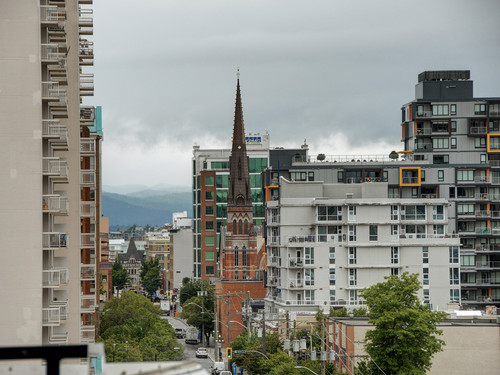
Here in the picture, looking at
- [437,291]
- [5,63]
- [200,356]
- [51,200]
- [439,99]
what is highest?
[439,99]

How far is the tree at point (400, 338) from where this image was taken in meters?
74.8

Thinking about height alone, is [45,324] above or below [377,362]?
above

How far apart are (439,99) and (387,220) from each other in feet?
75.5

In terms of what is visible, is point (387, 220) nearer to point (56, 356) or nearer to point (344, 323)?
point (344, 323)

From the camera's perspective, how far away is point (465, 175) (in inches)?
5487

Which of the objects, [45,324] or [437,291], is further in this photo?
[437,291]

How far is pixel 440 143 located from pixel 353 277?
25.7 m

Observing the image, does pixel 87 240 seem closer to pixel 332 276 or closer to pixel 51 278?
pixel 51 278

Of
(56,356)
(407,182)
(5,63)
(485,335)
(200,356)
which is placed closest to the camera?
(56,356)

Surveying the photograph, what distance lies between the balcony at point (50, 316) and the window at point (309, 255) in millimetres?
83024

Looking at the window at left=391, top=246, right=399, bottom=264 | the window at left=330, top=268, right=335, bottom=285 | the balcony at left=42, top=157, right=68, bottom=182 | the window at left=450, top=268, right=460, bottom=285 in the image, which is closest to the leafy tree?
the window at left=330, top=268, right=335, bottom=285

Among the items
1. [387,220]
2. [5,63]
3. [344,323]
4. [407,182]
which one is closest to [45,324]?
[5,63]

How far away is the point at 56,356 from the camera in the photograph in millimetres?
10867

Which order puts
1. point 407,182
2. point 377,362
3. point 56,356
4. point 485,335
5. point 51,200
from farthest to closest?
1. point 407,182
2. point 485,335
3. point 377,362
4. point 51,200
5. point 56,356
